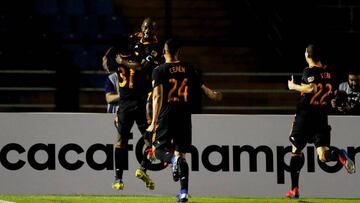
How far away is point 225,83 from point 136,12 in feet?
9.07

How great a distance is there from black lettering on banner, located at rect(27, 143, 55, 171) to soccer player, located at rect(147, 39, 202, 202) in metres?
2.16

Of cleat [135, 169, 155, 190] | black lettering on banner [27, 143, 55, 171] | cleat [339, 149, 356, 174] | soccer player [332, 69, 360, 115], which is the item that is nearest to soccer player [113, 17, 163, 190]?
cleat [135, 169, 155, 190]

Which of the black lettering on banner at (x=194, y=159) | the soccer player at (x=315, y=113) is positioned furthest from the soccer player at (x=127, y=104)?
the soccer player at (x=315, y=113)

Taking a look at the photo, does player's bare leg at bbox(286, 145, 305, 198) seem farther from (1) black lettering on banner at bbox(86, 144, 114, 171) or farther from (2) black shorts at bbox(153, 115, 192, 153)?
(1) black lettering on banner at bbox(86, 144, 114, 171)

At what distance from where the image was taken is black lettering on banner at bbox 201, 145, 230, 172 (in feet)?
51.3

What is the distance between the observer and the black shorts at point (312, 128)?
14531 millimetres

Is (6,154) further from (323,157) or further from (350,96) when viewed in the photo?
(350,96)

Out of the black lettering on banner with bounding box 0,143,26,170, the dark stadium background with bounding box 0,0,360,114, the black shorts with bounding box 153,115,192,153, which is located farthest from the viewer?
the dark stadium background with bounding box 0,0,360,114

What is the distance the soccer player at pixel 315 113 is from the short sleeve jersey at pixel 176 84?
1.40 m

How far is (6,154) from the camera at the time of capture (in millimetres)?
15586

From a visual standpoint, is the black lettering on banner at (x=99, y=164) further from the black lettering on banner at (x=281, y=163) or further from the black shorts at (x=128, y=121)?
the black lettering on banner at (x=281, y=163)

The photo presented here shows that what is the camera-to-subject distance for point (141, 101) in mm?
15234

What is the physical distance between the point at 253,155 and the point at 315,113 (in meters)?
1.49

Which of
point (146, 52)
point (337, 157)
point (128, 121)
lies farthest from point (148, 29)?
point (337, 157)
